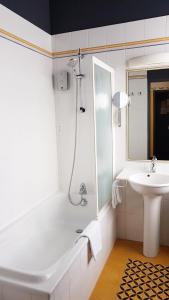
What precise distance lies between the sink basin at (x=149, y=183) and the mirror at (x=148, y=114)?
0.85 feet

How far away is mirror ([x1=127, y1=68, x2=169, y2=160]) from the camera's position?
2.72 m

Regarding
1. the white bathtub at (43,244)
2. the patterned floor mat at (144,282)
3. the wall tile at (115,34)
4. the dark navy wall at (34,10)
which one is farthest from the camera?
the wall tile at (115,34)

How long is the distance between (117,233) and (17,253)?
1.35m

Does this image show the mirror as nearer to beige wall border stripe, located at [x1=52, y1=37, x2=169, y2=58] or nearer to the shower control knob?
beige wall border stripe, located at [x1=52, y1=37, x2=169, y2=58]

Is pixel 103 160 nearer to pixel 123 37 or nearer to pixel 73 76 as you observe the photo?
pixel 73 76

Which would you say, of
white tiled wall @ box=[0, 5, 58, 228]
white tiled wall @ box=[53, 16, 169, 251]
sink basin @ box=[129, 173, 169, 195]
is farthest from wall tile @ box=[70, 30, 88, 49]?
sink basin @ box=[129, 173, 169, 195]

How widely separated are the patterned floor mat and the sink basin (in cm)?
77

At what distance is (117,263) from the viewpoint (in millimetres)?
2588

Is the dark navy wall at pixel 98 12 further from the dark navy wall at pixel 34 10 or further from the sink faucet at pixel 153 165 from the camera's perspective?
the sink faucet at pixel 153 165

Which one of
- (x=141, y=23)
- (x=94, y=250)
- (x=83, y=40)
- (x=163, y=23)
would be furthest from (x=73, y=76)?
(x=94, y=250)

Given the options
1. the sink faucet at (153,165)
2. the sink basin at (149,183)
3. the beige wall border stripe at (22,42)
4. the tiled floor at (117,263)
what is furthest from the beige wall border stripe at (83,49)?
the tiled floor at (117,263)

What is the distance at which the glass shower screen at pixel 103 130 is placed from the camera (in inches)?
92.9

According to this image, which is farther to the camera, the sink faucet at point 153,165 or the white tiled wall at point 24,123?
the sink faucet at point 153,165

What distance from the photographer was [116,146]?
2959 mm
